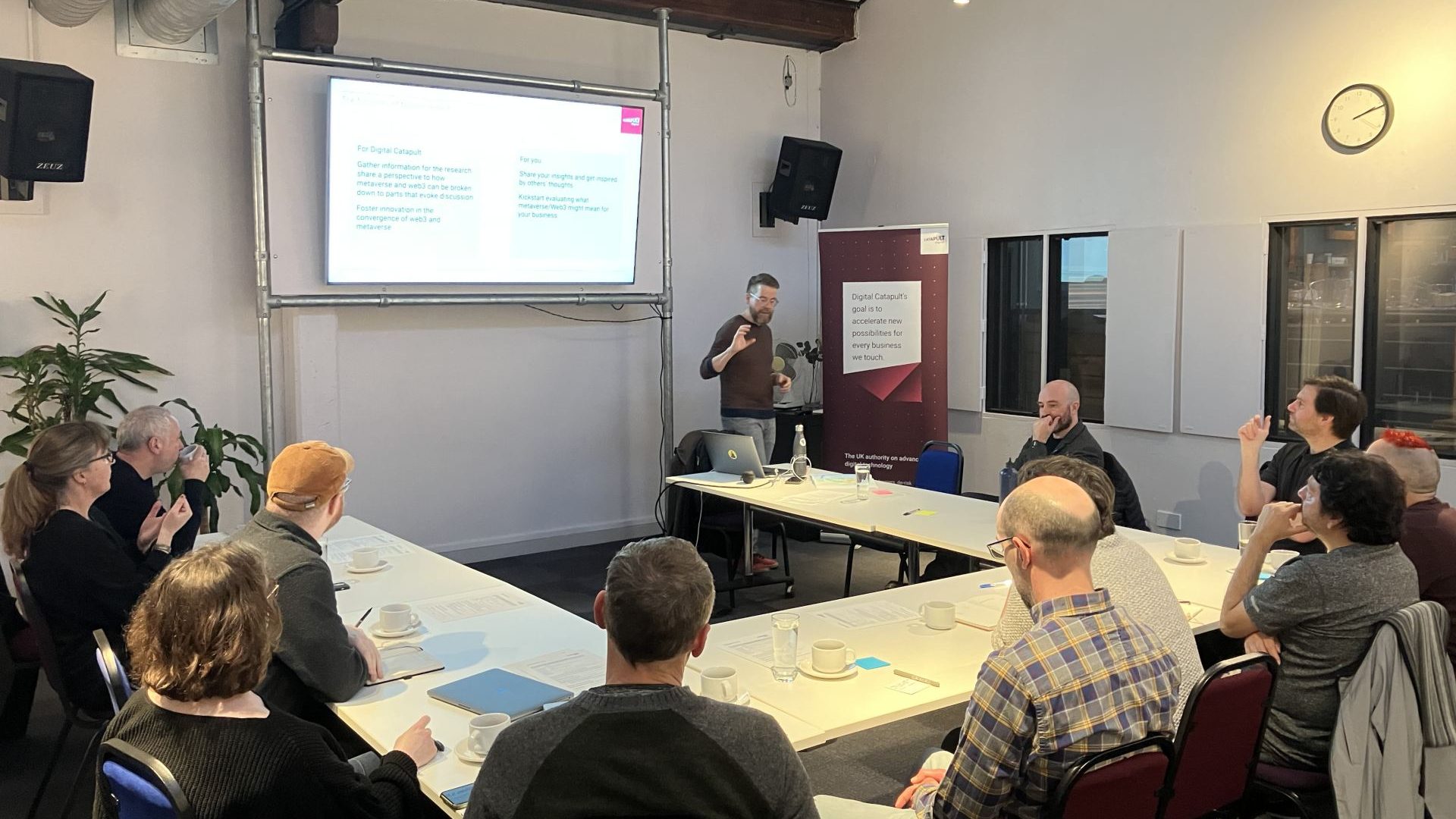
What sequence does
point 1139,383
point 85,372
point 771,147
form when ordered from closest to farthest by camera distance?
point 85,372 < point 1139,383 < point 771,147

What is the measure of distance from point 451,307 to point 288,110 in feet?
5.04

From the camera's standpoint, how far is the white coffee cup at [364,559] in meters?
3.73

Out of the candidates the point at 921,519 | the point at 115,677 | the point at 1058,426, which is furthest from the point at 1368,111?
the point at 115,677

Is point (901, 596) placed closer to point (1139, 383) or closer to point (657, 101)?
point (1139, 383)

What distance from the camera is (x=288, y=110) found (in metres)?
6.12

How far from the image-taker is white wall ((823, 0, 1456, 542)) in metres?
5.42

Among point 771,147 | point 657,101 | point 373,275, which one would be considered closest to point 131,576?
point 373,275

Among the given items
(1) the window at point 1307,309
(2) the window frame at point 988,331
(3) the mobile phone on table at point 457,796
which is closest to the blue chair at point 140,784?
(3) the mobile phone on table at point 457,796

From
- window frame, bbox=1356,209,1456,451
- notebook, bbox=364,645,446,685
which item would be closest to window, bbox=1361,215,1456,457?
window frame, bbox=1356,209,1456,451

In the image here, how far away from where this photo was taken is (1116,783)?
1928 mm

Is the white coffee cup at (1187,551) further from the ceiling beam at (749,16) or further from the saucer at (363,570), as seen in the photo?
the ceiling beam at (749,16)

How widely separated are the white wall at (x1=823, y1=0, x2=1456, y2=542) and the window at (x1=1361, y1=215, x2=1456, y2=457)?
0.19 m

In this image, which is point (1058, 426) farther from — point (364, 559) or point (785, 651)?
point (364, 559)

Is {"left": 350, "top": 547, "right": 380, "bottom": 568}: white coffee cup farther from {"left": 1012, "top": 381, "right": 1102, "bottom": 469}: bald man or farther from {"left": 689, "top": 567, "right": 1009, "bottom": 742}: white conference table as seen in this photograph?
{"left": 1012, "top": 381, "right": 1102, "bottom": 469}: bald man
